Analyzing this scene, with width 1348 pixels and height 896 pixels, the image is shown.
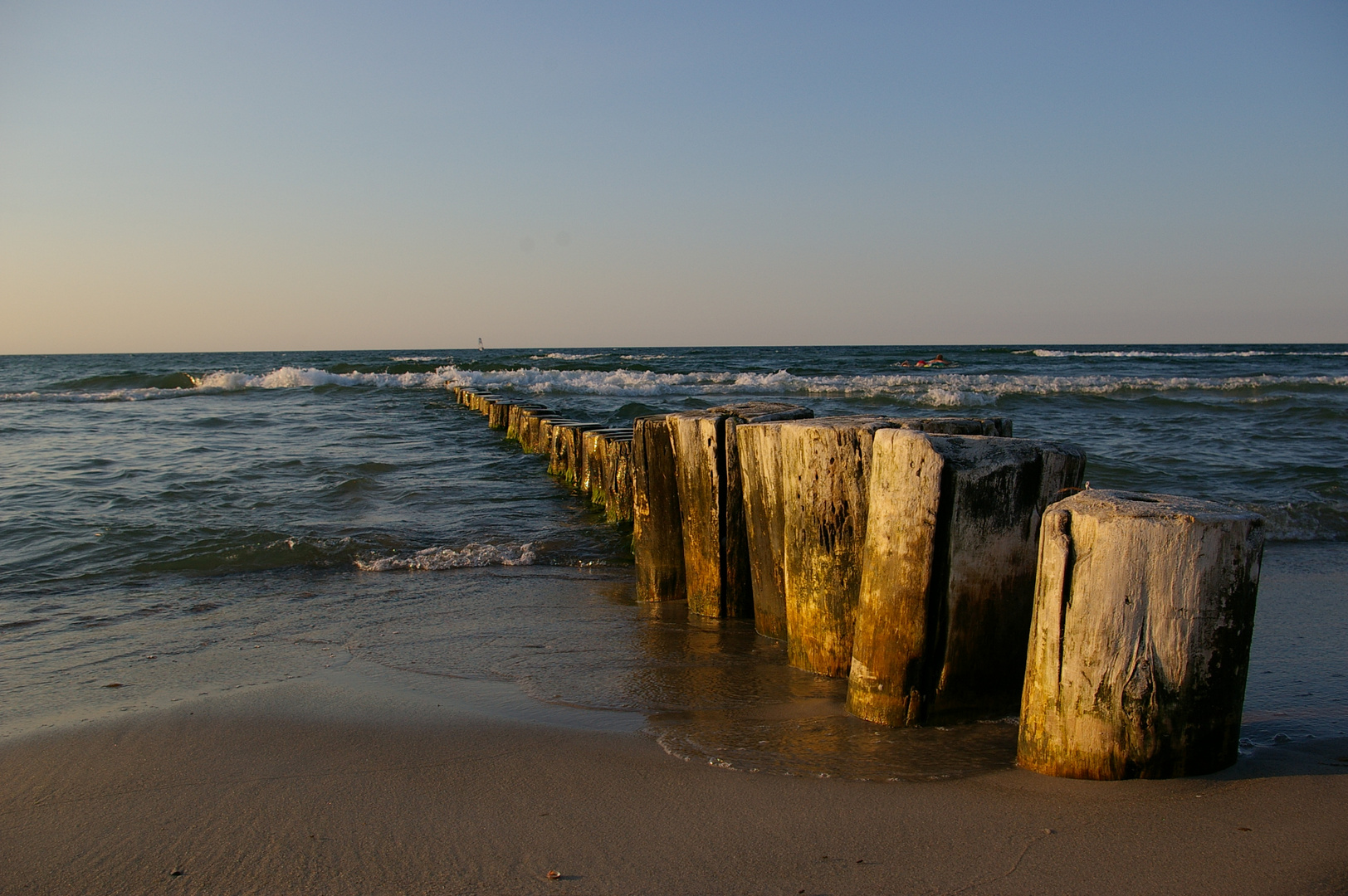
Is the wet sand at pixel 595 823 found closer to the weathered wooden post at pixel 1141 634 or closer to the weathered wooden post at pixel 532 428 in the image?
the weathered wooden post at pixel 1141 634

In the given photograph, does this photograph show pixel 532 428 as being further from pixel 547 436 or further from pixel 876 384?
pixel 876 384

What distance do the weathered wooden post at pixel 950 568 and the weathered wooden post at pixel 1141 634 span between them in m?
0.34

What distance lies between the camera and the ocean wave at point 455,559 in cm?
619

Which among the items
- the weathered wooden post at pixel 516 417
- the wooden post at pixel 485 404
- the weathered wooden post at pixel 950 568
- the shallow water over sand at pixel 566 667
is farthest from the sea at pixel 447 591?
the wooden post at pixel 485 404

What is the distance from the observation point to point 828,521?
3639 mm

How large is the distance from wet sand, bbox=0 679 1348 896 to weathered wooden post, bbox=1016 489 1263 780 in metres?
0.12

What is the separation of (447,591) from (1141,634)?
13.4 feet

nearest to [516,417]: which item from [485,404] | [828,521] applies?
[485,404]

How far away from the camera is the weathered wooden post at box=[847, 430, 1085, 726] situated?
2.95m

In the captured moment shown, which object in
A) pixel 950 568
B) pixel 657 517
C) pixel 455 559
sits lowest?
pixel 455 559

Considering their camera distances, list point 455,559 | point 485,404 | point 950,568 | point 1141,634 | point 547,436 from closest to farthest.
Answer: point 1141,634
point 950,568
point 455,559
point 547,436
point 485,404

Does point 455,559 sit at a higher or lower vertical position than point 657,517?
lower

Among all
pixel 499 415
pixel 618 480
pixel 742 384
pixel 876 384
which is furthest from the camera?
pixel 742 384

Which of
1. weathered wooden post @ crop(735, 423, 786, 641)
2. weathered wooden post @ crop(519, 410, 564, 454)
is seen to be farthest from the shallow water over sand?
weathered wooden post @ crop(519, 410, 564, 454)
